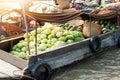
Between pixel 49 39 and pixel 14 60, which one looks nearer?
pixel 14 60

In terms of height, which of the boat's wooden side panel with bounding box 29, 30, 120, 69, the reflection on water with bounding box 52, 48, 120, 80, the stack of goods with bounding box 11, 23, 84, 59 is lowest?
the reflection on water with bounding box 52, 48, 120, 80

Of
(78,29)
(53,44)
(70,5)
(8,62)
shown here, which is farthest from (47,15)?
(70,5)

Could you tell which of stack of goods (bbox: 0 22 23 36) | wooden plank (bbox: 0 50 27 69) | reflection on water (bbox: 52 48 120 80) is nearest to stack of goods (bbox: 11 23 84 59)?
wooden plank (bbox: 0 50 27 69)

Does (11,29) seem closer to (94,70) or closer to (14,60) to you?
(14,60)

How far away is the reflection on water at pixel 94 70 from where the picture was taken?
7996 millimetres

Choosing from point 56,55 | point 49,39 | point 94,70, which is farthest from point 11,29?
point 94,70

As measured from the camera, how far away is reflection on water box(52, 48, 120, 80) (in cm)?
800

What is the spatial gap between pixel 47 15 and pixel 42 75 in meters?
1.67

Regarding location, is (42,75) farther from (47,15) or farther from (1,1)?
(1,1)

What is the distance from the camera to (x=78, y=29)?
1019 cm

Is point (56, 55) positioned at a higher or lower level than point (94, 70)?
higher

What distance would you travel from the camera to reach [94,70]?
8492 mm

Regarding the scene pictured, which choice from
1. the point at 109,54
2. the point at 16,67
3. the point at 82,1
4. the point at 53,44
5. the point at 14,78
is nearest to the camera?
the point at 14,78

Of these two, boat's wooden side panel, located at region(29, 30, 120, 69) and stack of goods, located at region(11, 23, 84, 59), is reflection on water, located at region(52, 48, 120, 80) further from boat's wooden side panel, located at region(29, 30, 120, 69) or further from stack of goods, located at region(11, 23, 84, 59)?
stack of goods, located at region(11, 23, 84, 59)
